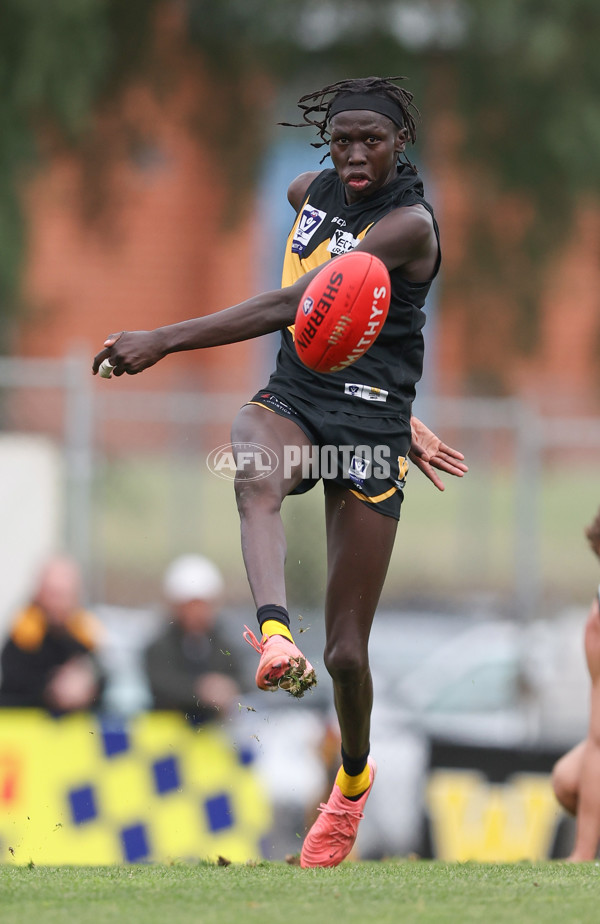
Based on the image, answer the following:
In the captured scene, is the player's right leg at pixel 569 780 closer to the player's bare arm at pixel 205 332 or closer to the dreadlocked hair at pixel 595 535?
the dreadlocked hair at pixel 595 535

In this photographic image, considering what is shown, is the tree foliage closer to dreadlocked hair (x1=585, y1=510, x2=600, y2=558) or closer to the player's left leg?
dreadlocked hair (x1=585, y1=510, x2=600, y2=558)

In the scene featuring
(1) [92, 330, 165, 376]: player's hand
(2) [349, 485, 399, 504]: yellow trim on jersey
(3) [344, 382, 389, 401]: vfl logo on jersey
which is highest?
(1) [92, 330, 165, 376]: player's hand

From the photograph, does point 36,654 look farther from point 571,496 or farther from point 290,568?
point 571,496

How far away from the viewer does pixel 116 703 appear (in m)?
9.38

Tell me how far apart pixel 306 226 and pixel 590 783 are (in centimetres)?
329

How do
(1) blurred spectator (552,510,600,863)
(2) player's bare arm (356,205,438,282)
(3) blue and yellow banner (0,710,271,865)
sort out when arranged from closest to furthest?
(2) player's bare arm (356,205,438,282), (1) blurred spectator (552,510,600,863), (3) blue and yellow banner (0,710,271,865)

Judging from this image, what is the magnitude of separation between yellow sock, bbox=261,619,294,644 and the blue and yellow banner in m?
4.02

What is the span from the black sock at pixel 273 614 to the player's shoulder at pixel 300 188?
5.57 ft

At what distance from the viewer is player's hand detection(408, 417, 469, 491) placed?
19.9 ft

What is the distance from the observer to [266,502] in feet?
17.4

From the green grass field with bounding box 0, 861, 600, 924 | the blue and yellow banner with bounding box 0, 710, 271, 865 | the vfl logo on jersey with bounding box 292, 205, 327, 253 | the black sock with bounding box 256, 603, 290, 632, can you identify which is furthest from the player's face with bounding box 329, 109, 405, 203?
the blue and yellow banner with bounding box 0, 710, 271, 865

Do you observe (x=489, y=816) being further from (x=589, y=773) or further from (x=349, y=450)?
(x=349, y=450)

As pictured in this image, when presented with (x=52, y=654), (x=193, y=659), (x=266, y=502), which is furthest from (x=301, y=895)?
(x=52, y=654)

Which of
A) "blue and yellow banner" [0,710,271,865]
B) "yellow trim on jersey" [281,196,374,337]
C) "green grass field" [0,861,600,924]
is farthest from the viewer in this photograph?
"blue and yellow banner" [0,710,271,865]
